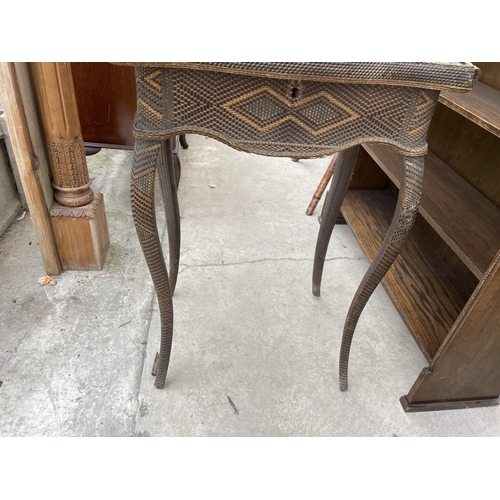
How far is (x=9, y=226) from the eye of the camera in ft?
5.38

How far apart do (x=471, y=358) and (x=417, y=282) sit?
14.8 inches

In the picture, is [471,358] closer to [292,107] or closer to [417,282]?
[417,282]

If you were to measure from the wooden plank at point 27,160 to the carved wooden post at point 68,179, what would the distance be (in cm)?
3

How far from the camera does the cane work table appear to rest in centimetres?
63

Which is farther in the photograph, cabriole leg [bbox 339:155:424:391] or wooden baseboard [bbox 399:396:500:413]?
wooden baseboard [bbox 399:396:500:413]

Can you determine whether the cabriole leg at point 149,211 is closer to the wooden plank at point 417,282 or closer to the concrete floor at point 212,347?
the concrete floor at point 212,347

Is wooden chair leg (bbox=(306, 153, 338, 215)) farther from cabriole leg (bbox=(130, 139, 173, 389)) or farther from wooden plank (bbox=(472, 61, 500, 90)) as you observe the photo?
cabriole leg (bbox=(130, 139, 173, 389))

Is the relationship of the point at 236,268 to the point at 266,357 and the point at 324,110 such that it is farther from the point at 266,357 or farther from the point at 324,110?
the point at 324,110

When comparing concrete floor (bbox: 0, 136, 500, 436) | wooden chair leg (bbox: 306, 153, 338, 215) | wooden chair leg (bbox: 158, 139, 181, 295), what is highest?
wooden chair leg (bbox: 158, 139, 181, 295)

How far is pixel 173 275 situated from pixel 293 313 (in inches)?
17.8

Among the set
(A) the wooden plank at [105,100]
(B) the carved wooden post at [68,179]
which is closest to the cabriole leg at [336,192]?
(B) the carved wooden post at [68,179]

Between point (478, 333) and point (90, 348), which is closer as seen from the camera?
point (478, 333)

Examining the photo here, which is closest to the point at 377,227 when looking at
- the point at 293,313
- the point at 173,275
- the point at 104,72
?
the point at 293,313

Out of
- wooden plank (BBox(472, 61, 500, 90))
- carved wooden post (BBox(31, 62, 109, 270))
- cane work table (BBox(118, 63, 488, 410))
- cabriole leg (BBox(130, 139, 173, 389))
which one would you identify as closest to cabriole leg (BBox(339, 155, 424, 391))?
cane work table (BBox(118, 63, 488, 410))
